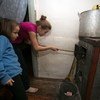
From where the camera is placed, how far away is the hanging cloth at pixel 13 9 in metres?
1.72

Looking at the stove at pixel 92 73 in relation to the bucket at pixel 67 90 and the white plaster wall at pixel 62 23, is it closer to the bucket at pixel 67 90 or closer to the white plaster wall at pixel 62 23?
the bucket at pixel 67 90

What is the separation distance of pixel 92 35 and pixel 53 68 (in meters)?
0.75

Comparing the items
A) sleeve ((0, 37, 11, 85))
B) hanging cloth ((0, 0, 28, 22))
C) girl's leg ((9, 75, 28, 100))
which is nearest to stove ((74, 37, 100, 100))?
girl's leg ((9, 75, 28, 100))

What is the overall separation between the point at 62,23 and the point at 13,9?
59 cm

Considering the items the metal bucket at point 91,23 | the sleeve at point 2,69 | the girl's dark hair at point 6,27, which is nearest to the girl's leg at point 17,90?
the sleeve at point 2,69

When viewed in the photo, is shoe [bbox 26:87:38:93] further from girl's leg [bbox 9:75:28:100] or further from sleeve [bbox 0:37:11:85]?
sleeve [bbox 0:37:11:85]

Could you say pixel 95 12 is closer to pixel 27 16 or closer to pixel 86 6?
pixel 86 6

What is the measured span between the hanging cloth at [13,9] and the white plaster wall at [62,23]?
0.18 metres

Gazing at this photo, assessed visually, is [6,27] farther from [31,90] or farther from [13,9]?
[31,90]

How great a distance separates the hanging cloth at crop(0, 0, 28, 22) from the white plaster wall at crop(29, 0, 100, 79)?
0.59 feet

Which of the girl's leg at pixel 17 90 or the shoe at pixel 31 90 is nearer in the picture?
the girl's leg at pixel 17 90

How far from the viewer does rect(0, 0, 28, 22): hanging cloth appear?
1718mm

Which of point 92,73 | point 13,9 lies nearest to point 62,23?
point 13,9

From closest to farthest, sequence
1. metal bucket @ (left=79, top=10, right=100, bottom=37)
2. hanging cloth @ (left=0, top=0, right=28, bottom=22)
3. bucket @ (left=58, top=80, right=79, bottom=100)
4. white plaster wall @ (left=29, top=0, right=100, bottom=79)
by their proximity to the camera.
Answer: bucket @ (left=58, top=80, right=79, bottom=100) < metal bucket @ (left=79, top=10, right=100, bottom=37) < hanging cloth @ (left=0, top=0, right=28, bottom=22) < white plaster wall @ (left=29, top=0, right=100, bottom=79)
